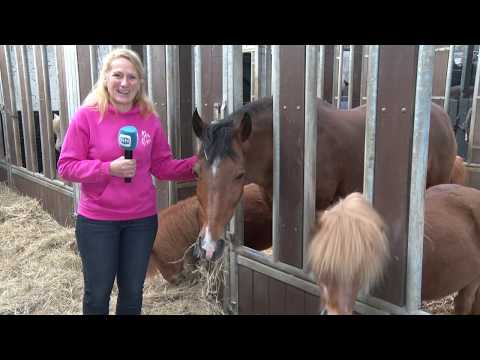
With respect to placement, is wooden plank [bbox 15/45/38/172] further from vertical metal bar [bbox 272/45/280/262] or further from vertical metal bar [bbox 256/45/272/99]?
vertical metal bar [bbox 272/45/280/262]

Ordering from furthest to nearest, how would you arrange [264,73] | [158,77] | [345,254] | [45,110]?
[264,73] → [45,110] → [158,77] → [345,254]

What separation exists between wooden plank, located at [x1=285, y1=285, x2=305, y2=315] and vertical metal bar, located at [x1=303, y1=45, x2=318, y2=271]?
37cm

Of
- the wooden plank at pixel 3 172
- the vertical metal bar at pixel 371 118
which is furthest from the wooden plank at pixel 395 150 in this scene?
the wooden plank at pixel 3 172

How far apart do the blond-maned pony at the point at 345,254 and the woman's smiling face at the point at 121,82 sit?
1.14 m

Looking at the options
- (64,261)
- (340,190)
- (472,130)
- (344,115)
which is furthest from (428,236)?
(472,130)

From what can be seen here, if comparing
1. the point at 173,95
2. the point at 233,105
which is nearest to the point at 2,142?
the point at 173,95

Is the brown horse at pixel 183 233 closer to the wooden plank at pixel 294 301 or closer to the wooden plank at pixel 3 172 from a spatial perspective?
the wooden plank at pixel 294 301

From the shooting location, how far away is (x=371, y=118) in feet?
6.48

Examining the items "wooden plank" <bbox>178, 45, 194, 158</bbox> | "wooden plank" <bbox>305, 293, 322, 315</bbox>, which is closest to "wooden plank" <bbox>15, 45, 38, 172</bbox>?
"wooden plank" <bbox>178, 45, 194, 158</bbox>

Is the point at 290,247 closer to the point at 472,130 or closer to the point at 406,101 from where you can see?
the point at 406,101

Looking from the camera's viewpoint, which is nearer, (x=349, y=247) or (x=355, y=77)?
(x=349, y=247)

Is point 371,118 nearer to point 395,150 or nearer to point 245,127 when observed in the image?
point 395,150

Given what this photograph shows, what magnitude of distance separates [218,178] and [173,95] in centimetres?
146
